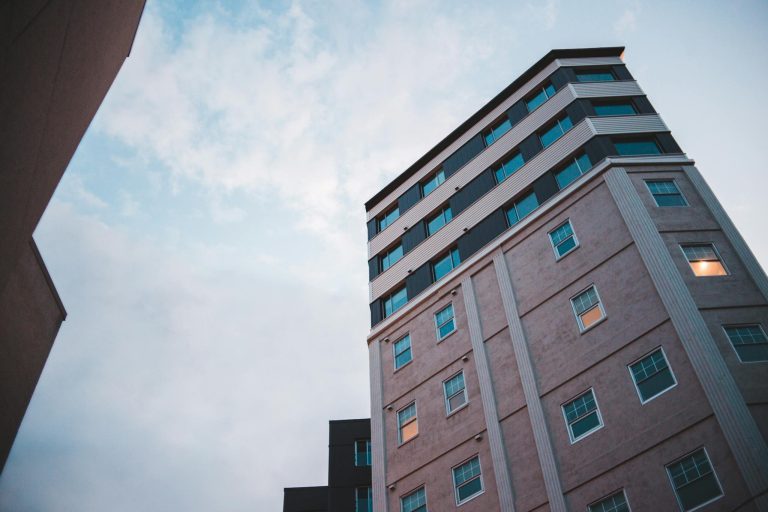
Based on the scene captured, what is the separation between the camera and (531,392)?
2725 cm

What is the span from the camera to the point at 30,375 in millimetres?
14227

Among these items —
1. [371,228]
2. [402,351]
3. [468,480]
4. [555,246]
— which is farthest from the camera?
[371,228]

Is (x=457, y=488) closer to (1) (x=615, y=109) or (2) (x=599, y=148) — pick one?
(2) (x=599, y=148)

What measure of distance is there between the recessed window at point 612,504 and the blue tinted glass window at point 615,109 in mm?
20922

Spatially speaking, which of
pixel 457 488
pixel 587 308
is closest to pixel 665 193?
pixel 587 308

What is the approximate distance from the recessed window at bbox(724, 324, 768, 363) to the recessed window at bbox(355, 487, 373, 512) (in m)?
32.6

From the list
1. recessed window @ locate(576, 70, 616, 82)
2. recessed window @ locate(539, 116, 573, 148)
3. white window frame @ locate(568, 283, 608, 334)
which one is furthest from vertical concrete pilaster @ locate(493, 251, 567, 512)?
recessed window @ locate(576, 70, 616, 82)

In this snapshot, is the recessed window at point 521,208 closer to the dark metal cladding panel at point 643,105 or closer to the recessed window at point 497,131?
the recessed window at point 497,131

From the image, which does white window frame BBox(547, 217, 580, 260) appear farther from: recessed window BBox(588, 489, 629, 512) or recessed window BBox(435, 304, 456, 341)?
recessed window BBox(588, 489, 629, 512)

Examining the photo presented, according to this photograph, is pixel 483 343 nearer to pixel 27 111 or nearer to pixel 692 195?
pixel 692 195

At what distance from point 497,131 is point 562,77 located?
4.99m

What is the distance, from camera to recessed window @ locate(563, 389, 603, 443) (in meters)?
24.5

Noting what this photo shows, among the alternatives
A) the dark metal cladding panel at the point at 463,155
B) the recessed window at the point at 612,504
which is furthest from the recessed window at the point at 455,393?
the dark metal cladding panel at the point at 463,155

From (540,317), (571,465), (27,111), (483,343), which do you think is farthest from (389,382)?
(27,111)
